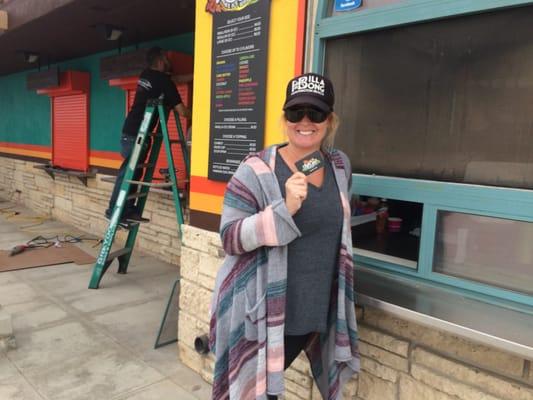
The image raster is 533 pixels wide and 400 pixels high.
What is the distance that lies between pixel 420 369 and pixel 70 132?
24.8ft

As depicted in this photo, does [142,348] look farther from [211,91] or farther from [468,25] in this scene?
[468,25]

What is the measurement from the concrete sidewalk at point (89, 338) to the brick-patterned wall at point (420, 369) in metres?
1.16

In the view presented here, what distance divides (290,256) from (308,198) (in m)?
0.23

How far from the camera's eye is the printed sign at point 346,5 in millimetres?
2031

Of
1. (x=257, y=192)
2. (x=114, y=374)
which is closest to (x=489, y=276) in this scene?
(x=257, y=192)

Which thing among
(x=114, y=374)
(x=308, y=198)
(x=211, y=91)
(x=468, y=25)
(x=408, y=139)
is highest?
(x=468, y=25)

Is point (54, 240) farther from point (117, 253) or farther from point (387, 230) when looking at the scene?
point (387, 230)

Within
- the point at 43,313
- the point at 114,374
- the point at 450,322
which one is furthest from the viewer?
the point at 43,313

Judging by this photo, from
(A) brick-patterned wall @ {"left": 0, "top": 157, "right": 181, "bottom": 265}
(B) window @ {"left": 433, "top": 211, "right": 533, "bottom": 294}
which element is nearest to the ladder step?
(A) brick-patterned wall @ {"left": 0, "top": 157, "right": 181, "bottom": 265}

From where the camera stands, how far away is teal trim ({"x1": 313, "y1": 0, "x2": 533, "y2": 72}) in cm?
167

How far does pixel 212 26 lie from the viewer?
2756 mm

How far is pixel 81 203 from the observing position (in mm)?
7633

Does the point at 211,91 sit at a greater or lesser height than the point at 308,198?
greater

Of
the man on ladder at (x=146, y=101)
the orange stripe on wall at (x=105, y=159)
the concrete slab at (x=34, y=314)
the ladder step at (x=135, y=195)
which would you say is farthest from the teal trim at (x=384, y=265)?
the orange stripe on wall at (x=105, y=159)
